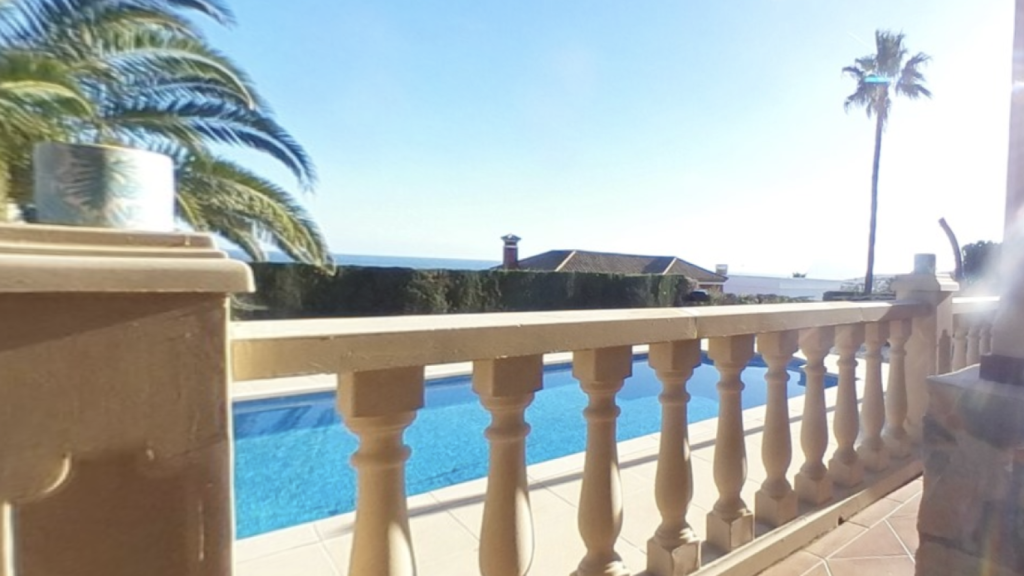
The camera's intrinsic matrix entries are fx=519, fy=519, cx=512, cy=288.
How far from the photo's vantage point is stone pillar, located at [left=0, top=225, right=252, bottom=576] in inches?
22.7

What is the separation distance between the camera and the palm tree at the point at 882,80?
62.7 ft

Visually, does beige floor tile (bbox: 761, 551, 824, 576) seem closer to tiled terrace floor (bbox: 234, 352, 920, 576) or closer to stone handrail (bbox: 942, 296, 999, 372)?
tiled terrace floor (bbox: 234, 352, 920, 576)

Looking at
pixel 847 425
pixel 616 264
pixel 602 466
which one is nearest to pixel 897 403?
pixel 847 425

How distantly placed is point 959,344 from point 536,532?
96.8 inches

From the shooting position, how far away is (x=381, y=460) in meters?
0.98

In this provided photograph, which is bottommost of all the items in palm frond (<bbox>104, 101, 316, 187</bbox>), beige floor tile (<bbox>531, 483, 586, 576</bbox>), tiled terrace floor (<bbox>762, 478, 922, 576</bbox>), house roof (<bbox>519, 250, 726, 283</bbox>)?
beige floor tile (<bbox>531, 483, 586, 576</bbox>)

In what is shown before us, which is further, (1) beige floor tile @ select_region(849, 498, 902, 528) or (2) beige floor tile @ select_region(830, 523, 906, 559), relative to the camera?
(1) beige floor tile @ select_region(849, 498, 902, 528)

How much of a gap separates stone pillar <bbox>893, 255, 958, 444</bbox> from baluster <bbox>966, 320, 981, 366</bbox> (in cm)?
51

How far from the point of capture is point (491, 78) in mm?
11188

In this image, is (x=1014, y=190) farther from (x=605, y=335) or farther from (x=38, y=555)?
(x=38, y=555)

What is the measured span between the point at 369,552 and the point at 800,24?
6.13 meters

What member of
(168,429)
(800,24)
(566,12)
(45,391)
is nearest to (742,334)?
(168,429)

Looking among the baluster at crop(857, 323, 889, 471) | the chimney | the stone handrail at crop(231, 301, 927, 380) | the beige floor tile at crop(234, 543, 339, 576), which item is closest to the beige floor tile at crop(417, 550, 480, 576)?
the beige floor tile at crop(234, 543, 339, 576)

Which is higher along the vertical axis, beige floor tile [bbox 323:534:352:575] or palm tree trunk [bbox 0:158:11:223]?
palm tree trunk [bbox 0:158:11:223]
